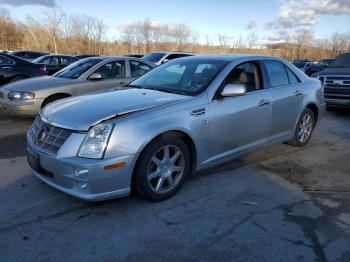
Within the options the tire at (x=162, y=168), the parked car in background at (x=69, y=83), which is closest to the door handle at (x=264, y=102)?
the tire at (x=162, y=168)

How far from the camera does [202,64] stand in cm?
484

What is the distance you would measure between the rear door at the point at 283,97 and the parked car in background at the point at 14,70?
7.42 metres

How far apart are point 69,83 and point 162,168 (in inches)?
176

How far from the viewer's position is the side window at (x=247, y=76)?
4.58 m

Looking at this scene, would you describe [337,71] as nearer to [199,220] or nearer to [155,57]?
[155,57]

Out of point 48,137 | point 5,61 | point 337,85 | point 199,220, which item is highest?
point 5,61

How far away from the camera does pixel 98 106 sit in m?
3.80

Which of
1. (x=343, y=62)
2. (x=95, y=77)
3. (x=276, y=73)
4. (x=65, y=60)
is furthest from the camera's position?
(x=65, y=60)

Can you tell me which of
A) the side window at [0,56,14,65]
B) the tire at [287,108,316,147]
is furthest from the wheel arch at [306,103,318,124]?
the side window at [0,56,14,65]

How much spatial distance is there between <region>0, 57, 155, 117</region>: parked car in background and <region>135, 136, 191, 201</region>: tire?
3810 millimetres

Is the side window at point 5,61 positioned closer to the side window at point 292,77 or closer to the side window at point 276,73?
the side window at point 276,73

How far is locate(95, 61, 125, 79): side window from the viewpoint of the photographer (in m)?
7.98

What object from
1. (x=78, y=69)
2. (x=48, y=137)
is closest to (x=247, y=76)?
(x=48, y=137)

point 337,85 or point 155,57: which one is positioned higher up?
point 155,57
